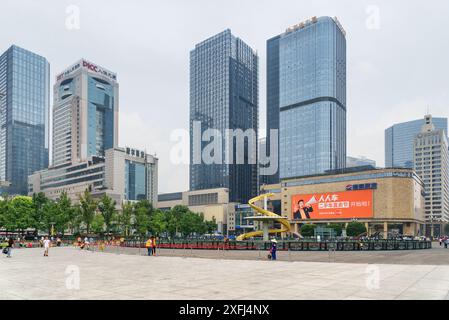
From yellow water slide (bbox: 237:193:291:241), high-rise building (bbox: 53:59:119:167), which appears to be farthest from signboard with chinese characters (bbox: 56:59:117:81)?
yellow water slide (bbox: 237:193:291:241)

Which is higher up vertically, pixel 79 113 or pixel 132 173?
pixel 79 113

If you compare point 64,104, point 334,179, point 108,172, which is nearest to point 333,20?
point 334,179

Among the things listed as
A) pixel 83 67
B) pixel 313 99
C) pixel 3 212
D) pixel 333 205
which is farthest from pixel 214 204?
pixel 3 212

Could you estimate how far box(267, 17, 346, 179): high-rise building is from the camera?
17788 cm

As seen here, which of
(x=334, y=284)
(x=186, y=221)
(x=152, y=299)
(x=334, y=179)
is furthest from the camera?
(x=334, y=179)

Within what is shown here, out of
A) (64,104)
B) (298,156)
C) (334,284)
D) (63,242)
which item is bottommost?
(63,242)

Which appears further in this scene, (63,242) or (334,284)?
(63,242)

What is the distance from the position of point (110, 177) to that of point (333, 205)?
8747 cm

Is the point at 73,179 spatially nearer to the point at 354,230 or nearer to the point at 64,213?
the point at 64,213

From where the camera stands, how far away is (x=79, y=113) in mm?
186125

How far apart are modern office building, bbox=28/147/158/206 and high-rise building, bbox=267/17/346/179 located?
6620cm

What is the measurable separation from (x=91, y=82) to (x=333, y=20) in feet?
399

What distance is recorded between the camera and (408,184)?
383ft
